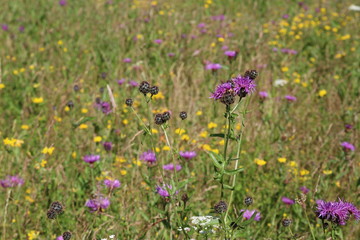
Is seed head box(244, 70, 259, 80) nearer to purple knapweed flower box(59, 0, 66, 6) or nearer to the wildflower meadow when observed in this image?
the wildflower meadow

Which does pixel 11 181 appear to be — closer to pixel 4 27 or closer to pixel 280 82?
pixel 280 82

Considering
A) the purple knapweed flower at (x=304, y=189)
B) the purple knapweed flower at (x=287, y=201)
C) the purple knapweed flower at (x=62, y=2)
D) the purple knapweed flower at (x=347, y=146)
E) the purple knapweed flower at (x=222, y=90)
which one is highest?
the purple knapweed flower at (x=222, y=90)

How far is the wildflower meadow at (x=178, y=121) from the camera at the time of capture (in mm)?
2088

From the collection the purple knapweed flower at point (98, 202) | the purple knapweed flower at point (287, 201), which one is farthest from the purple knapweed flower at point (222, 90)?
the purple knapweed flower at point (287, 201)

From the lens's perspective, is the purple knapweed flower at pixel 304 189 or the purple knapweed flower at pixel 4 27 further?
the purple knapweed flower at pixel 4 27

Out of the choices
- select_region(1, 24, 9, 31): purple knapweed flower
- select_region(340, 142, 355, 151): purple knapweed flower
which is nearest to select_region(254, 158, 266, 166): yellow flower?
select_region(340, 142, 355, 151): purple knapweed flower

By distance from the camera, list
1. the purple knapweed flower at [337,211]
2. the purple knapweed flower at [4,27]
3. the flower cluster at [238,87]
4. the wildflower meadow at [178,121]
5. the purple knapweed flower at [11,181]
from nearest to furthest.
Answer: the purple knapweed flower at [337,211] < the flower cluster at [238,87] < the wildflower meadow at [178,121] < the purple knapweed flower at [11,181] < the purple knapweed flower at [4,27]

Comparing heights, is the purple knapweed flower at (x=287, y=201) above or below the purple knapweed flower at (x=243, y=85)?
below

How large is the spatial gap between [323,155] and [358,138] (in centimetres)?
32

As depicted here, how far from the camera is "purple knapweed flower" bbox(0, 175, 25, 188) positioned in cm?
249

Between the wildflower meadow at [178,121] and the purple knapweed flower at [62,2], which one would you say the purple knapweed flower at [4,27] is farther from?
the purple knapweed flower at [62,2]

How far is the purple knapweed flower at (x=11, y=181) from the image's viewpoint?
97.9 inches

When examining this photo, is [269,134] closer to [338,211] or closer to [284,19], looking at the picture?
[338,211]

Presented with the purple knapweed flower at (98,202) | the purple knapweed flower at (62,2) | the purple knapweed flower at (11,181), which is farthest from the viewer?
the purple knapweed flower at (62,2)
